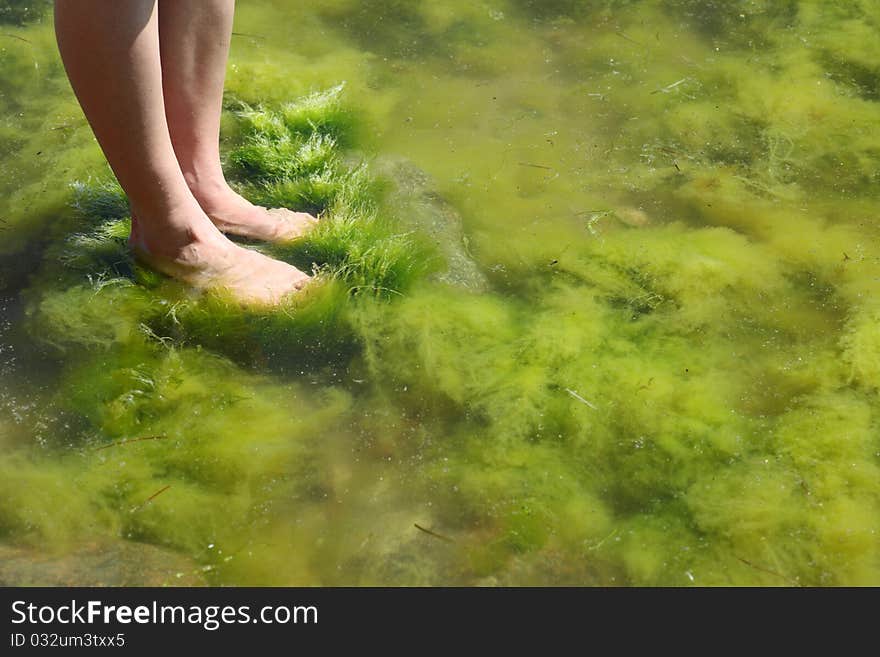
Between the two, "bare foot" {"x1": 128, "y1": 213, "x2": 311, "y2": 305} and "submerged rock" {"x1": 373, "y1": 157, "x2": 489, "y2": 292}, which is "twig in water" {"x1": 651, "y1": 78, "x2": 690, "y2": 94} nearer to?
"submerged rock" {"x1": 373, "y1": 157, "x2": 489, "y2": 292}

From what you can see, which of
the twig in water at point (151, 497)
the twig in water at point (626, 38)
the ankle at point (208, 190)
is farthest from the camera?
the twig in water at point (626, 38)

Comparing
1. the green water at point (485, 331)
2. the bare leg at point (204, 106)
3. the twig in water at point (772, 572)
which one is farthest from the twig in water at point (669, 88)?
the twig in water at point (772, 572)

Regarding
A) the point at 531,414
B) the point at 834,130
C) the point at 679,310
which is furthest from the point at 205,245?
the point at 834,130

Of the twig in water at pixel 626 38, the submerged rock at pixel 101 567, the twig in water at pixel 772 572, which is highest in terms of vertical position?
the twig in water at pixel 626 38

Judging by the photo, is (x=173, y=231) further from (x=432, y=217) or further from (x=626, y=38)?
(x=626, y=38)

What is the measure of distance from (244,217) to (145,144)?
0.37 meters

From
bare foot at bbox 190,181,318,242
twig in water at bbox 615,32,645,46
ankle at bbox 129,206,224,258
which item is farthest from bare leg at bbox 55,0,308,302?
twig in water at bbox 615,32,645,46

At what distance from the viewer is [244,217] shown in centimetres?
191

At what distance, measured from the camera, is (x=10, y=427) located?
62.8 inches

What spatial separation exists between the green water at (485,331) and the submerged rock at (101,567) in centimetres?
1

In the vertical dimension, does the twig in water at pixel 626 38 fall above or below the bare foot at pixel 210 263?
above

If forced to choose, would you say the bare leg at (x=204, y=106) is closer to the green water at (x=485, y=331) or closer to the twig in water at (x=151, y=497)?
the green water at (x=485, y=331)

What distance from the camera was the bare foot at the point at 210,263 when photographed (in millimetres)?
1731

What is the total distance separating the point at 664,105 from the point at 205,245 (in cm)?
126
